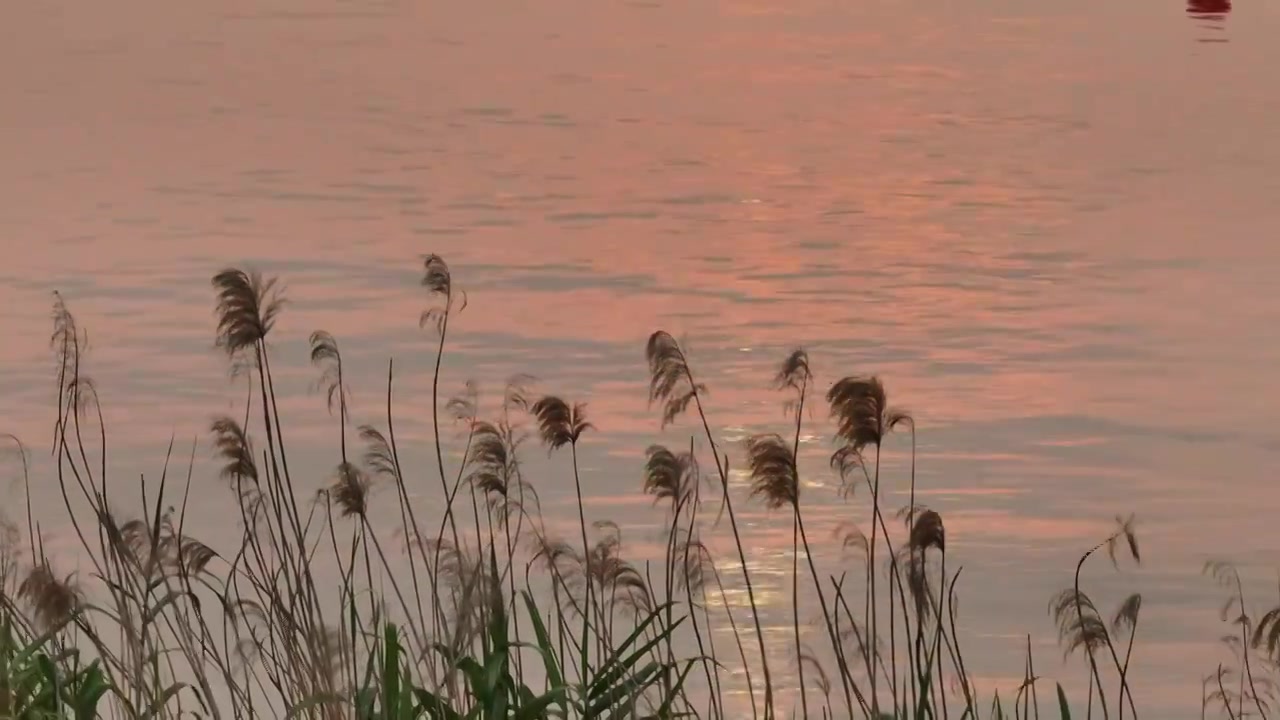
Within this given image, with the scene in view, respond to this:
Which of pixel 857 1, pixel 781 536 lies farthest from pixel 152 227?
pixel 857 1

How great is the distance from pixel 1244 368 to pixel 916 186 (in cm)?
799

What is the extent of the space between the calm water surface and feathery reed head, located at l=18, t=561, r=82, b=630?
1506 millimetres

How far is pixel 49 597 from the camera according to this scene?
4.49m

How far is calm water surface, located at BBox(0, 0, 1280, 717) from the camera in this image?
887 cm

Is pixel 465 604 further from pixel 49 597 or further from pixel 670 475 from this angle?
pixel 49 597

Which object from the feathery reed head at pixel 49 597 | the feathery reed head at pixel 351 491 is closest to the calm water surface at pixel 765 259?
the feathery reed head at pixel 351 491

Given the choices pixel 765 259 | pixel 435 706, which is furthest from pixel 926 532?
pixel 765 259

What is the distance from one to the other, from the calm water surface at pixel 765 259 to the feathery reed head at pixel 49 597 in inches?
59.3

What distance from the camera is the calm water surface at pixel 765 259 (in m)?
8.87

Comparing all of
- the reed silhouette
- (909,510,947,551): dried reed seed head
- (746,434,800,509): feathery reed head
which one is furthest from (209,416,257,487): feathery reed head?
(909,510,947,551): dried reed seed head

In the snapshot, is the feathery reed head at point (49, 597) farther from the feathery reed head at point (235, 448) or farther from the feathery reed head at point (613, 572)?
the feathery reed head at point (613, 572)

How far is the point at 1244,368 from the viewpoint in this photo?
11578mm

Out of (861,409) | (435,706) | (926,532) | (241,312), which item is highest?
(241,312)

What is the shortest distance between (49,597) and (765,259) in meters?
10.9
